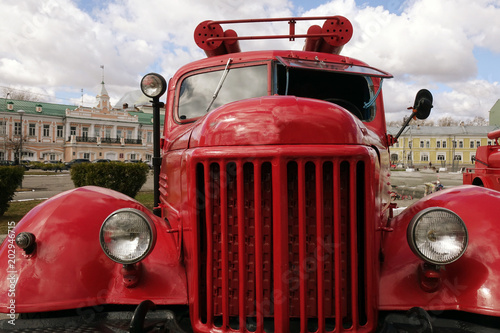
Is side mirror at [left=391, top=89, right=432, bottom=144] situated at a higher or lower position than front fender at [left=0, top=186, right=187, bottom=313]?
higher

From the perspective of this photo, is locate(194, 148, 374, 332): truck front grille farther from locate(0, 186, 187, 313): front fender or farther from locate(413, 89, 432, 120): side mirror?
locate(413, 89, 432, 120): side mirror

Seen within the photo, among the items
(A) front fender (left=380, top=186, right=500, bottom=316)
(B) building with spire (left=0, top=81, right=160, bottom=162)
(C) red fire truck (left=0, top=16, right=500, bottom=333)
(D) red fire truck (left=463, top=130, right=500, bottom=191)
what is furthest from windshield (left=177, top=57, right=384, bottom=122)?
(B) building with spire (left=0, top=81, right=160, bottom=162)

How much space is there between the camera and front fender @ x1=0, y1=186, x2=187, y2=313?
2529 mm

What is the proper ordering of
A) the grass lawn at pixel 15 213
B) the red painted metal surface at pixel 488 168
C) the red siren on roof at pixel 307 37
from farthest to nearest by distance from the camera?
the red painted metal surface at pixel 488 168, the grass lawn at pixel 15 213, the red siren on roof at pixel 307 37

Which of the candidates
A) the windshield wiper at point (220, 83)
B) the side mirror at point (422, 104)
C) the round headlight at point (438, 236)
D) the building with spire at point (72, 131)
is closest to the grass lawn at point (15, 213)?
the windshield wiper at point (220, 83)

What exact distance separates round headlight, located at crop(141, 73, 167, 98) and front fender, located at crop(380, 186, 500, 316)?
9.28 feet

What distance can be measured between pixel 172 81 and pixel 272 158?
272 centimetres

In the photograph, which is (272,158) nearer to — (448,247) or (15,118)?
(448,247)

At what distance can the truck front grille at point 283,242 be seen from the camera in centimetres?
212

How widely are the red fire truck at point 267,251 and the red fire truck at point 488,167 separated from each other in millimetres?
8841

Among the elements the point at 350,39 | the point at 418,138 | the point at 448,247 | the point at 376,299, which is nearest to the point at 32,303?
the point at 376,299

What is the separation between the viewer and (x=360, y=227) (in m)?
2.29

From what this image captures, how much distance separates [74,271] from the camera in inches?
103

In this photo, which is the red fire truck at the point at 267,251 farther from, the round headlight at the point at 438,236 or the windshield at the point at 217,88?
the windshield at the point at 217,88
